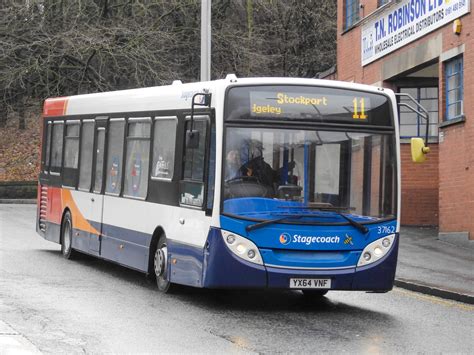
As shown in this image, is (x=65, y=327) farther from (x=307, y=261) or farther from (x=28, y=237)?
(x=28, y=237)

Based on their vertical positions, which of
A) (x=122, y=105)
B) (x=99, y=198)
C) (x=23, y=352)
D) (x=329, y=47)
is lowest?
(x=23, y=352)

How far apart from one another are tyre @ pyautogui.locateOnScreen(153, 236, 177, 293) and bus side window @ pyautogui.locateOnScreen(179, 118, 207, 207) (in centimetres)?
83

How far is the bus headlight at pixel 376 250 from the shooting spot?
13.0 m

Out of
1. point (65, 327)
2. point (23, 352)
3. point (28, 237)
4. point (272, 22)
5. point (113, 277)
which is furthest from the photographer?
point (272, 22)

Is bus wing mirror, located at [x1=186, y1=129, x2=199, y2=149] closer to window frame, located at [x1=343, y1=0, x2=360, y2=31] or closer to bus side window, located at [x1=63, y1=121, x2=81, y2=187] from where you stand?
bus side window, located at [x1=63, y1=121, x2=81, y2=187]

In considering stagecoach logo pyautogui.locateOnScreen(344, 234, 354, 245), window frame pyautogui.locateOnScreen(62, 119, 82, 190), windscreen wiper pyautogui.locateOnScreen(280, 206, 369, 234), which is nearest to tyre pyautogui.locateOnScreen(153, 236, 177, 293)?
windscreen wiper pyautogui.locateOnScreen(280, 206, 369, 234)

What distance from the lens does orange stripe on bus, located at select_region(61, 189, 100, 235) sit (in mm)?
17625

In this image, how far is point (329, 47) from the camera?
148 ft

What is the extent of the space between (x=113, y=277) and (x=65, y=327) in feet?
17.6

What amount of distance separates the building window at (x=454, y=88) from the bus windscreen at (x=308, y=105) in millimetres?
10452

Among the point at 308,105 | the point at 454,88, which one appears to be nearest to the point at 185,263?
the point at 308,105

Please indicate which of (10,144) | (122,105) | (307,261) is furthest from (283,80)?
(10,144)

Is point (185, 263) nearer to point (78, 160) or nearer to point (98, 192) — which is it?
point (98, 192)

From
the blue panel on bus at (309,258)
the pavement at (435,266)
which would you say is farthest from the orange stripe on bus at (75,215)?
the blue panel on bus at (309,258)
